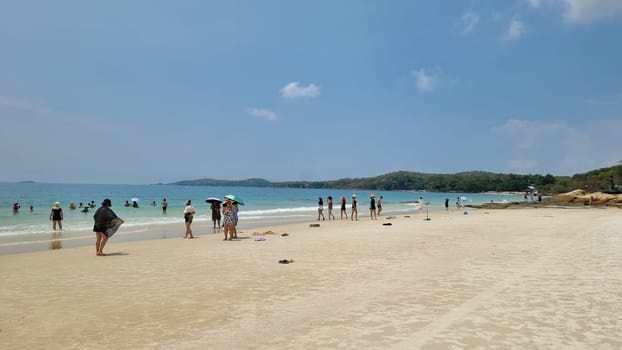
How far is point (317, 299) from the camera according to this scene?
7.39 metres

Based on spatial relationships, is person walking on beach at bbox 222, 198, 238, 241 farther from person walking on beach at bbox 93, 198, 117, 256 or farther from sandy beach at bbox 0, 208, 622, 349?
person walking on beach at bbox 93, 198, 117, 256

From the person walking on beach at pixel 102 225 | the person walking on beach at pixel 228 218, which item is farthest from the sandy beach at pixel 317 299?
the person walking on beach at pixel 228 218

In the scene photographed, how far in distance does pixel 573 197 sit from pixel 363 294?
5818cm

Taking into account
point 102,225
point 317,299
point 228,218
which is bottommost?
point 317,299

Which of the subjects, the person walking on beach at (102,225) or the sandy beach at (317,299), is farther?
the person walking on beach at (102,225)

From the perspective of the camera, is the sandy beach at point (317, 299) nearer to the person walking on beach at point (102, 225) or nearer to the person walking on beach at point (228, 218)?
the person walking on beach at point (102, 225)

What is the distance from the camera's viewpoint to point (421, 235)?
59.2 ft

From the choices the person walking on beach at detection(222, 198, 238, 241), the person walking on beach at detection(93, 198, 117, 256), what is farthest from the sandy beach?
the person walking on beach at detection(222, 198, 238, 241)

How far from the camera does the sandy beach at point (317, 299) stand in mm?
5352

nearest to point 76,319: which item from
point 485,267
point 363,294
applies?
point 363,294

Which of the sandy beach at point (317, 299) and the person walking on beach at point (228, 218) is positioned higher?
the person walking on beach at point (228, 218)

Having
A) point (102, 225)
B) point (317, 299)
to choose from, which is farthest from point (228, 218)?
point (317, 299)

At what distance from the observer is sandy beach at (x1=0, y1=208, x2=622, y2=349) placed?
5352 mm

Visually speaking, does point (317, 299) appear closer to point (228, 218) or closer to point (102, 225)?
point (102, 225)
